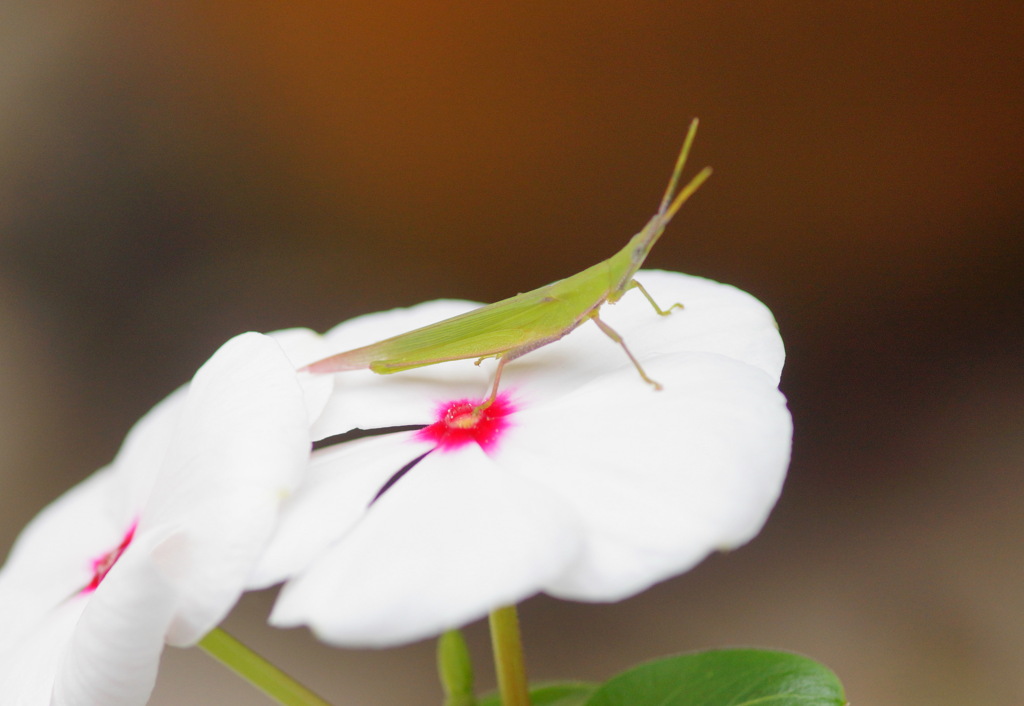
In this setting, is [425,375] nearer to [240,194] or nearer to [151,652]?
[151,652]

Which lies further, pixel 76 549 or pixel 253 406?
pixel 76 549

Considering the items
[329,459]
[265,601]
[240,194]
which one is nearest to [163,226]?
[240,194]

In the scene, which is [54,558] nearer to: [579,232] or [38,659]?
[38,659]

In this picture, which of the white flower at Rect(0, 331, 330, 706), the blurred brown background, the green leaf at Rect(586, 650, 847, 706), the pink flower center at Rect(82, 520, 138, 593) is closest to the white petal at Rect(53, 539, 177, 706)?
the white flower at Rect(0, 331, 330, 706)

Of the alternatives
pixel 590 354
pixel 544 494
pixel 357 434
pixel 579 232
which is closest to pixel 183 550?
pixel 544 494

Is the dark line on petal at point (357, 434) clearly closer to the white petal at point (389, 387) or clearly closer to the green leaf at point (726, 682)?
the white petal at point (389, 387)

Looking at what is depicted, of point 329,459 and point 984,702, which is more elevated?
point 329,459
